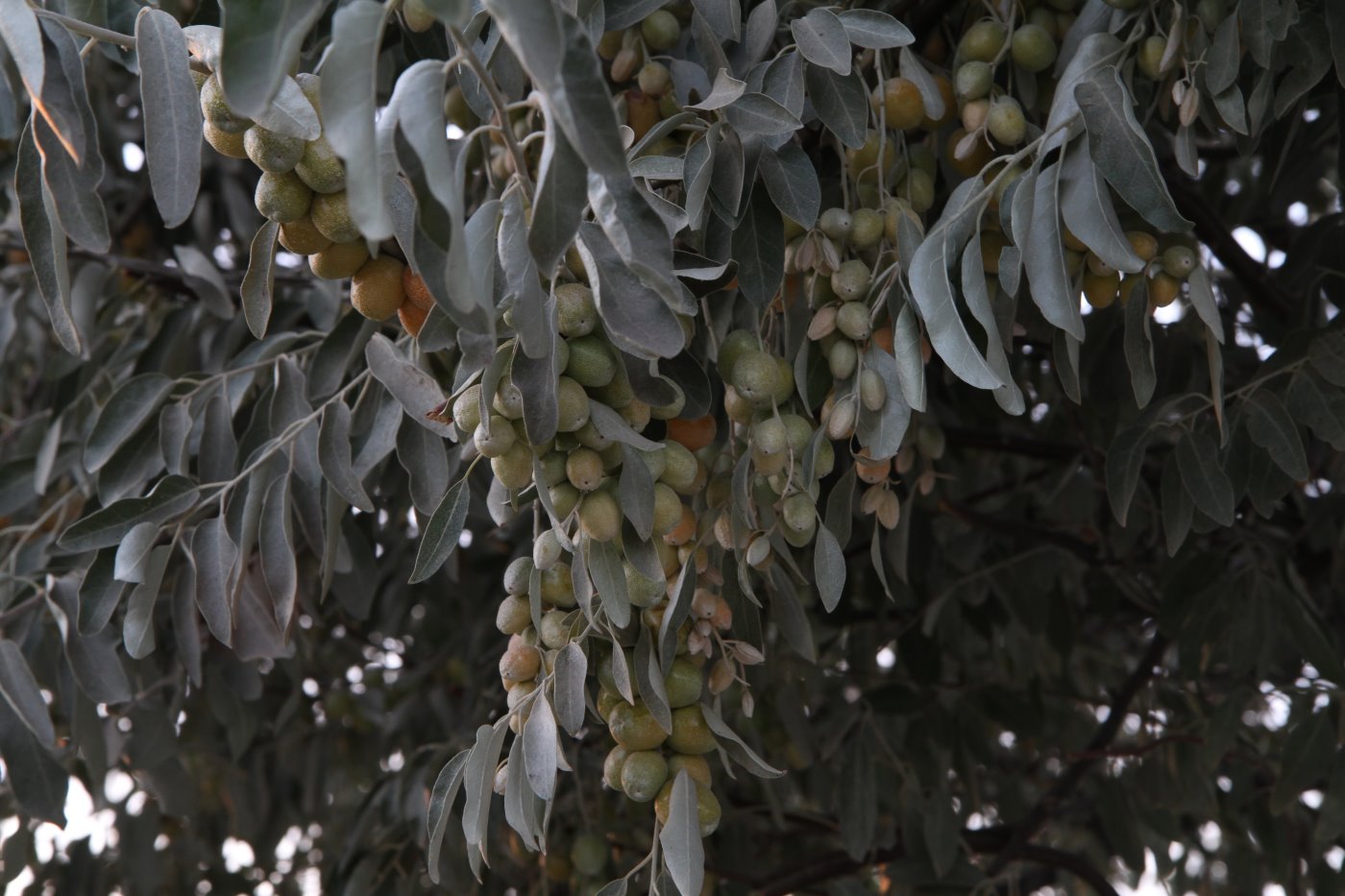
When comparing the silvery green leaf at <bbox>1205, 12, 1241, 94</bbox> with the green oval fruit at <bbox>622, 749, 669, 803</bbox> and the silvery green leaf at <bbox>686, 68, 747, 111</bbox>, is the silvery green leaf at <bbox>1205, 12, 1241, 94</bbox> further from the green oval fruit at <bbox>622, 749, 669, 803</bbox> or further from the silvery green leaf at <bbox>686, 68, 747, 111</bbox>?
the green oval fruit at <bbox>622, 749, 669, 803</bbox>

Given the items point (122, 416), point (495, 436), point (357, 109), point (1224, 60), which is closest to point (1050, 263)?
point (1224, 60)

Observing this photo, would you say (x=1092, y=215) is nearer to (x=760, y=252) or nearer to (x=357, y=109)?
(x=760, y=252)

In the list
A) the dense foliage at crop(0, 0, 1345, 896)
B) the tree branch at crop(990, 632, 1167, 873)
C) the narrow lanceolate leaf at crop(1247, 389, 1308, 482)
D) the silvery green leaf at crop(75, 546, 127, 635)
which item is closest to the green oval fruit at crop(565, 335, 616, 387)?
the dense foliage at crop(0, 0, 1345, 896)

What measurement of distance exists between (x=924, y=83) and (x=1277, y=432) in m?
0.49

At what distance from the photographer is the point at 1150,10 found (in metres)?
1.01

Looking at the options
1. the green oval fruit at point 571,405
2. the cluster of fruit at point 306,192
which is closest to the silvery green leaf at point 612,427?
the green oval fruit at point 571,405

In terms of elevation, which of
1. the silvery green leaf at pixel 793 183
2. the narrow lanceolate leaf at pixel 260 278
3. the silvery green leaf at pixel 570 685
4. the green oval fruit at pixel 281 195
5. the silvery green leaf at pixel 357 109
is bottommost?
the silvery green leaf at pixel 570 685

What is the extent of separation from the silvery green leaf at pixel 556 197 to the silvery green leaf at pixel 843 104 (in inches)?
16.2

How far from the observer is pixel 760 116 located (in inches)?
34.7

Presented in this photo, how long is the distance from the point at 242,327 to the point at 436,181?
1.22 m

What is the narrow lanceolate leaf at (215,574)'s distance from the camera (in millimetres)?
1122

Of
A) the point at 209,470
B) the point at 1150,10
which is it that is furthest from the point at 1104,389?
the point at 209,470

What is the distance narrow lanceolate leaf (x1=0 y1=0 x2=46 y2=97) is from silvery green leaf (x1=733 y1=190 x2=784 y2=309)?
478 mm

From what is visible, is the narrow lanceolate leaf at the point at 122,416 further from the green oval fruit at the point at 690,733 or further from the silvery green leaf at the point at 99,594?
the green oval fruit at the point at 690,733
